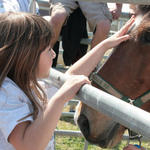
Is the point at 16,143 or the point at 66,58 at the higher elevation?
the point at 16,143

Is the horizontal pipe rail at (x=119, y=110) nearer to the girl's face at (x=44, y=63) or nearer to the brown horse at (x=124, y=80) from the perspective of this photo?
the girl's face at (x=44, y=63)

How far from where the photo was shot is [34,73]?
1.07 meters

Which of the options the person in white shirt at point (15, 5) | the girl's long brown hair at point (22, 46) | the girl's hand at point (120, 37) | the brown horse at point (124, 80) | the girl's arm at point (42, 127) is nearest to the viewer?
the girl's arm at point (42, 127)

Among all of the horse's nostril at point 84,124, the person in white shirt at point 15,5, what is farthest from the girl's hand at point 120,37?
the person in white shirt at point 15,5

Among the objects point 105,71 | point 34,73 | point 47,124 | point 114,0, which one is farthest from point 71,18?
point 47,124

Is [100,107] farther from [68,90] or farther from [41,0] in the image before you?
[41,0]

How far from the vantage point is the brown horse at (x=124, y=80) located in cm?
168

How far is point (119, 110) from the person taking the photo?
29.0 inches

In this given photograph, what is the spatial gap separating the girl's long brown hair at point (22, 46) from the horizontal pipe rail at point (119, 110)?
239mm

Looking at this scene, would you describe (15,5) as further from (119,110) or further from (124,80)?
(119,110)

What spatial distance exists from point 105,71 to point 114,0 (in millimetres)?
693

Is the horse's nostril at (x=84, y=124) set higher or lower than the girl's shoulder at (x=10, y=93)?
lower

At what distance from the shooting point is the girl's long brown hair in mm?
991

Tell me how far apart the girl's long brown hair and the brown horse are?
2.55 ft
